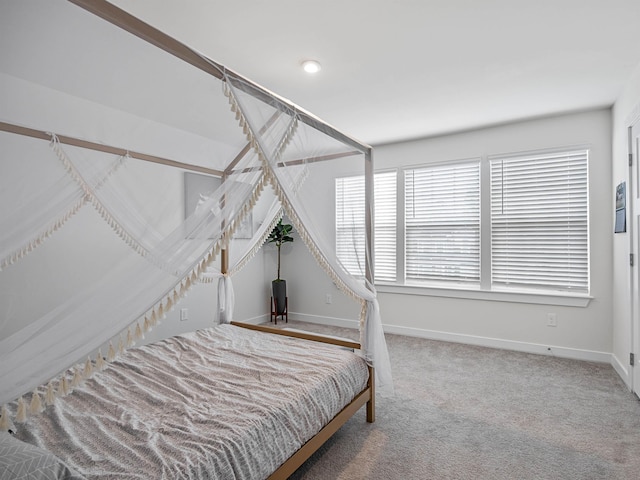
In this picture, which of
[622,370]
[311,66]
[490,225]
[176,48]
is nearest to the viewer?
[176,48]

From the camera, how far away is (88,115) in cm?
224

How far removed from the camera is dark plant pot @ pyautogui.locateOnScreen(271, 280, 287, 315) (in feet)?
16.4

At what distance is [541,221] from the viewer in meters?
3.84

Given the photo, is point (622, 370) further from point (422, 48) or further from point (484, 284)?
point (422, 48)

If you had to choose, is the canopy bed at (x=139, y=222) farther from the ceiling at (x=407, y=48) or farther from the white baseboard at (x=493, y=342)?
the white baseboard at (x=493, y=342)

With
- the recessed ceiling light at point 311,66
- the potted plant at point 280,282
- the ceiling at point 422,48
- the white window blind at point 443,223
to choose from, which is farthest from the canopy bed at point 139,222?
the potted plant at point 280,282

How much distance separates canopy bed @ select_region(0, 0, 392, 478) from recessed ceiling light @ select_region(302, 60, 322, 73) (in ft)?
1.96

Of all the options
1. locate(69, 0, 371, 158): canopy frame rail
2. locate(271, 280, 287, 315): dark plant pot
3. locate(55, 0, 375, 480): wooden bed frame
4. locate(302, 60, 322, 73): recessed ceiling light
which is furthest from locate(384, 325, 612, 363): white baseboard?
locate(302, 60, 322, 73): recessed ceiling light

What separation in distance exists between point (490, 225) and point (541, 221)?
1.64 feet

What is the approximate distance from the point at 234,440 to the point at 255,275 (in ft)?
12.3

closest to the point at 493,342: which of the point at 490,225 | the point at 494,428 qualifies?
the point at 490,225

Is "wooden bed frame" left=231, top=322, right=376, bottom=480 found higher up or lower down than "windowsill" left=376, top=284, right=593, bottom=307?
lower down

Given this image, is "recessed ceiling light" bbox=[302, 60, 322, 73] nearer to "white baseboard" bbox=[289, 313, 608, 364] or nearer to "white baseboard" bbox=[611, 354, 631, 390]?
"white baseboard" bbox=[289, 313, 608, 364]

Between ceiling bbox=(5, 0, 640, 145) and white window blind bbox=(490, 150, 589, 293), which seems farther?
white window blind bbox=(490, 150, 589, 293)
